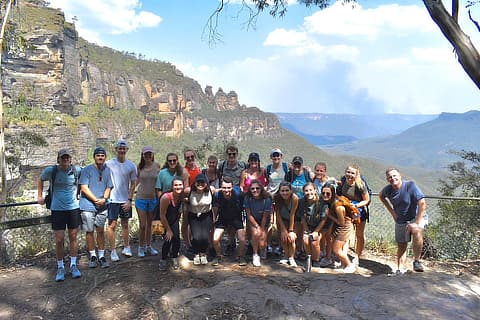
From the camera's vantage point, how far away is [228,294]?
405 centimetres

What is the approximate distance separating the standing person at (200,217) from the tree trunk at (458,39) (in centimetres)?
315

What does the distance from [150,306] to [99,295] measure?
76cm

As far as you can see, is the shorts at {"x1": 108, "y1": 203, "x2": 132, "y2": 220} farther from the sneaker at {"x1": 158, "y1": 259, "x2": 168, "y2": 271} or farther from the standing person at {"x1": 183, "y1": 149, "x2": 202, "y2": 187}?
the standing person at {"x1": 183, "y1": 149, "x2": 202, "y2": 187}

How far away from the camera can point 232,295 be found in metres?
4.03

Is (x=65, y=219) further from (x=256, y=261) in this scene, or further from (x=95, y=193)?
(x=256, y=261)

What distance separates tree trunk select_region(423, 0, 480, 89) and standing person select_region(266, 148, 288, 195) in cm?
272

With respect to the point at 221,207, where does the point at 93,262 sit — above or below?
below

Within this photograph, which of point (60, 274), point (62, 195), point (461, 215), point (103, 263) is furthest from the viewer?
point (461, 215)

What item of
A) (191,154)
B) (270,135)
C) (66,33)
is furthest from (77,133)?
(270,135)

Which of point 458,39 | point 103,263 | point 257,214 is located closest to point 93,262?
point 103,263

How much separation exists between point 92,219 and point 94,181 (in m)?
0.49

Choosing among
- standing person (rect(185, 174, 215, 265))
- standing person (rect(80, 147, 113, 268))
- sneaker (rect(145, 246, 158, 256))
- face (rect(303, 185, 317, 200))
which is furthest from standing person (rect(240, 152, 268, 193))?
standing person (rect(80, 147, 113, 268))

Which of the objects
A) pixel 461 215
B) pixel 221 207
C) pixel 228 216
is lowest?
pixel 461 215

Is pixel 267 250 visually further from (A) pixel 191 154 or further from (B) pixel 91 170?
(B) pixel 91 170
